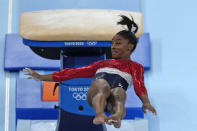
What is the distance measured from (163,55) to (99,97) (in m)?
0.94

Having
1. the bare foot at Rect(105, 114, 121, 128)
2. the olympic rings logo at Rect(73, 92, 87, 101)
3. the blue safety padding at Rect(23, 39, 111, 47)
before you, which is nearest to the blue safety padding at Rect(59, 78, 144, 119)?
the olympic rings logo at Rect(73, 92, 87, 101)

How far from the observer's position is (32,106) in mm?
1478

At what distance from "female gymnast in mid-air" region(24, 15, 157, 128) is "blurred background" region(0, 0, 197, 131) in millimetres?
652

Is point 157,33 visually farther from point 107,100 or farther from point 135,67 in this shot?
point 107,100

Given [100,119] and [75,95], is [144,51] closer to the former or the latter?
[75,95]

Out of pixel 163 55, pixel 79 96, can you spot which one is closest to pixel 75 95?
pixel 79 96

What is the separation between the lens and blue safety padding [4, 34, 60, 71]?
5.15 feet

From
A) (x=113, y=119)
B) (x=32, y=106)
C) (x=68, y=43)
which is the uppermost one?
(x=68, y=43)

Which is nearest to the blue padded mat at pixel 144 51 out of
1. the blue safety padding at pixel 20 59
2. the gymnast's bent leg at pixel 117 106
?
the blue safety padding at pixel 20 59

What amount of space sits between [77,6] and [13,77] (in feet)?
1.37

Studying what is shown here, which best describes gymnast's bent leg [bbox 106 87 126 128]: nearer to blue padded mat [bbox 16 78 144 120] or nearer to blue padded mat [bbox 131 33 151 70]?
blue padded mat [bbox 16 78 144 120]

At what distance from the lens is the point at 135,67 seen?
94 centimetres

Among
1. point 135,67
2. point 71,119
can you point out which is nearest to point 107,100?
point 135,67

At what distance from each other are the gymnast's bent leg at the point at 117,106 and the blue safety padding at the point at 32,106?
2.14 feet
